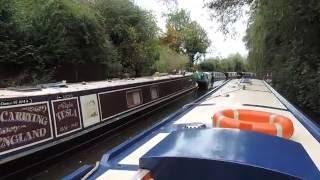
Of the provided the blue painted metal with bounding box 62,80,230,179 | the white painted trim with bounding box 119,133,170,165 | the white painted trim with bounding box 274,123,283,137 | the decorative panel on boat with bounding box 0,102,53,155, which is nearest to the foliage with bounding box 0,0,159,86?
the decorative panel on boat with bounding box 0,102,53,155

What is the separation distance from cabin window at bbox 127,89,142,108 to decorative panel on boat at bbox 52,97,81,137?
3.29m

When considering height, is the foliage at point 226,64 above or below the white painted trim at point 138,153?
below

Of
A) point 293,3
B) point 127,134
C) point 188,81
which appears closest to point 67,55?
point 127,134

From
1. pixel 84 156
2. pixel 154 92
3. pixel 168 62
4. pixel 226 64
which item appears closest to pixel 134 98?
pixel 154 92

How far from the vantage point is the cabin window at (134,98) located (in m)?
11.3

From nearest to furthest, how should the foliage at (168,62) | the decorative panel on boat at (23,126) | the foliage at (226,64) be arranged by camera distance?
the decorative panel on boat at (23,126)
the foliage at (168,62)
the foliage at (226,64)

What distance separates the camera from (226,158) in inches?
84.4

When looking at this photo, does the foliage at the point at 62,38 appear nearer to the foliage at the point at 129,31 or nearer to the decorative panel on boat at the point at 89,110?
the foliage at the point at 129,31

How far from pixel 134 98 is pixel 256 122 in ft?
27.4

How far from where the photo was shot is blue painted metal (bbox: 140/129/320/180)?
2.11 metres

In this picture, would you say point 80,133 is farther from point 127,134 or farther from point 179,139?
point 179,139

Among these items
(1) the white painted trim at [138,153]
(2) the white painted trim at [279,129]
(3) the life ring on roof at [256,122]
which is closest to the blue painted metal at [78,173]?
(1) the white painted trim at [138,153]

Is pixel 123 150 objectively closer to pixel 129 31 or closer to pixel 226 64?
pixel 129 31

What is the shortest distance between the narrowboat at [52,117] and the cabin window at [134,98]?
0.08m
